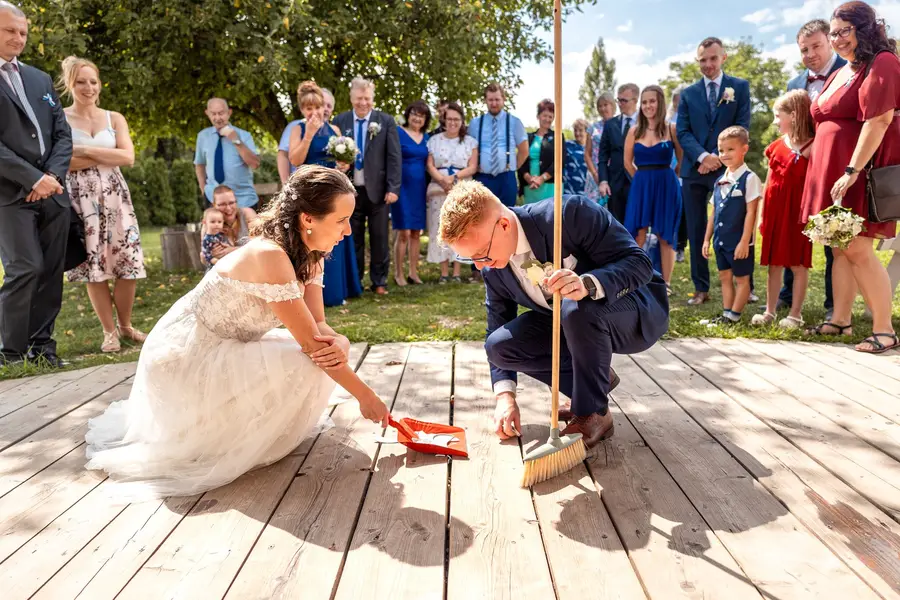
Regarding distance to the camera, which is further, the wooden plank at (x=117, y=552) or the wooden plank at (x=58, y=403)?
the wooden plank at (x=58, y=403)

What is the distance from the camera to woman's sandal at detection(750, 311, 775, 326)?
15.1 feet

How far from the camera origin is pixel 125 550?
1.91m

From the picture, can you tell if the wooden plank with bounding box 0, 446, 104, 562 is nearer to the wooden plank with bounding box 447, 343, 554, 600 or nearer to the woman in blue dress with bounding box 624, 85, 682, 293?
the wooden plank with bounding box 447, 343, 554, 600

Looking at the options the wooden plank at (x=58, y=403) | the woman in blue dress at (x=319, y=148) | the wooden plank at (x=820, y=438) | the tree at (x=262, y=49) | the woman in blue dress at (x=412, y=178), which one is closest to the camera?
the wooden plank at (x=820, y=438)

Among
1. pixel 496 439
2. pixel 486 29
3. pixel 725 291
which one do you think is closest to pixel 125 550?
pixel 496 439

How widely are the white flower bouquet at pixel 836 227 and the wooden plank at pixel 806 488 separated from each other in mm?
1124

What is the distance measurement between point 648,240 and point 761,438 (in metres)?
4.02

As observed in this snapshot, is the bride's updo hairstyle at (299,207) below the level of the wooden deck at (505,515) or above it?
above

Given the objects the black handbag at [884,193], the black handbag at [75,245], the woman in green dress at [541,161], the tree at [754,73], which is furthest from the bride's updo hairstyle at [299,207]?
the tree at [754,73]

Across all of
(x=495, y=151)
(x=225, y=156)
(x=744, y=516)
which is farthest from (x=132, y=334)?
A: (x=744, y=516)

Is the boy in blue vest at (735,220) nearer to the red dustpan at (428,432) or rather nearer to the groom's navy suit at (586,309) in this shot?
the groom's navy suit at (586,309)

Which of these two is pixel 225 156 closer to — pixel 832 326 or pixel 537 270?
pixel 537 270

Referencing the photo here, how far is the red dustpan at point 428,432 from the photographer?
2506mm

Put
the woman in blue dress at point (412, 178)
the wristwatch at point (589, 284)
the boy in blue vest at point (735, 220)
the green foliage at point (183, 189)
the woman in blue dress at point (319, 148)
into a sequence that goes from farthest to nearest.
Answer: the green foliage at point (183, 189), the woman in blue dress at point (412, 178), the woman in blue dress at point (319, 148), the boy in blue vest at point (735, 220), the wristwatch at point (589, 284)
